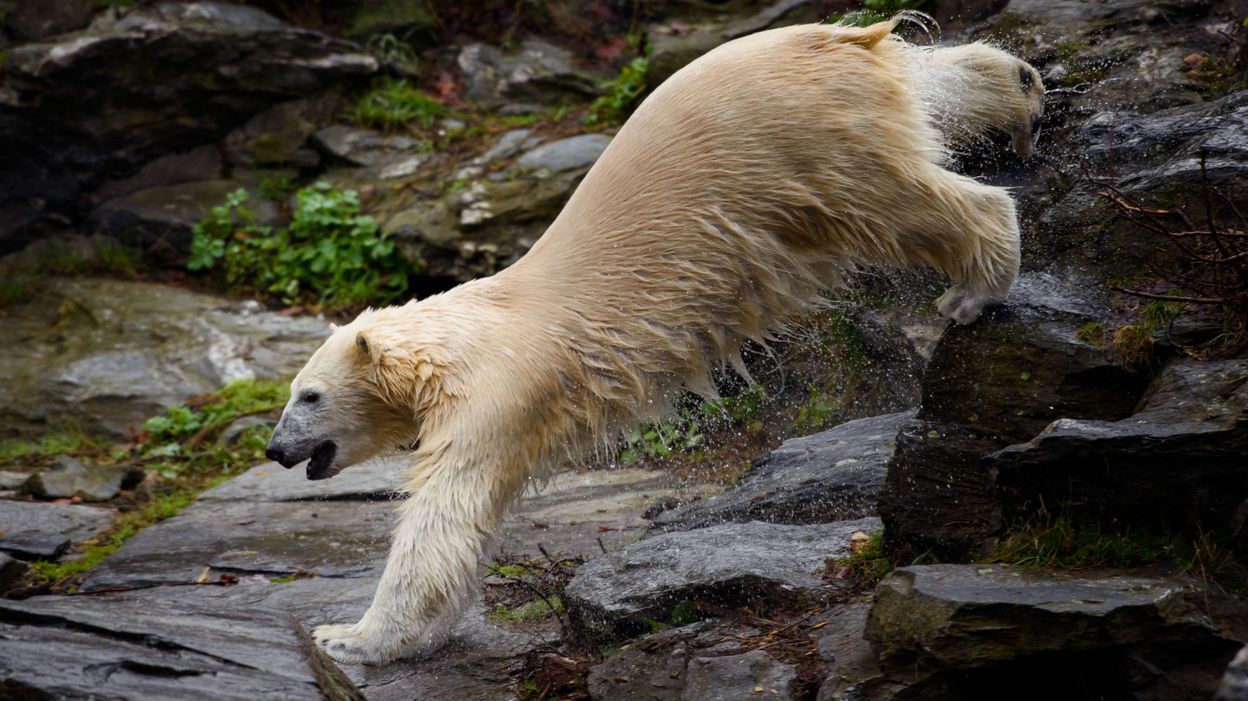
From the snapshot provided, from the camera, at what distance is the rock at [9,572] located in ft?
18.9

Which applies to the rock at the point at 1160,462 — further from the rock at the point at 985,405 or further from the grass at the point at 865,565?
the grass at the point at 865,565

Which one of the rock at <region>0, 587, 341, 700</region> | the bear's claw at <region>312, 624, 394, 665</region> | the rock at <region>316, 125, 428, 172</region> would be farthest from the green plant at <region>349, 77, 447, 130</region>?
the rock at <region>0, 587, 341, 700</region>

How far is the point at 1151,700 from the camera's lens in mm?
3281

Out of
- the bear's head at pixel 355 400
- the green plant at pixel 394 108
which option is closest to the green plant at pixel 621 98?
the green plant at pixel 394 108

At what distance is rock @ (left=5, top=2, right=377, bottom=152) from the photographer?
10.8 metres

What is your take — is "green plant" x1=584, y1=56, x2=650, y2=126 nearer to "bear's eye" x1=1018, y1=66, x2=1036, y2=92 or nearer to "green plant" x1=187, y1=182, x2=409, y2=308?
"green plant" x1=187, y1=182, x2=409, y2=308

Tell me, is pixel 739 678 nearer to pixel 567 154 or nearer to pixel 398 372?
pixel 398 372

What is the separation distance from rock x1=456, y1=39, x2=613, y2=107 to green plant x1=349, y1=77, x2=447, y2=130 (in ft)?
1.46

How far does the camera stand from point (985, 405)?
439cm

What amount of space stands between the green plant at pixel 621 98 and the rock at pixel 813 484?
496 centimetres

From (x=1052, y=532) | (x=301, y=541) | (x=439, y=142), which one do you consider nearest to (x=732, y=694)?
(x=1052, y=532)

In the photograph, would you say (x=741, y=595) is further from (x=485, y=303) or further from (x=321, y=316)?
(x=321, y=316)

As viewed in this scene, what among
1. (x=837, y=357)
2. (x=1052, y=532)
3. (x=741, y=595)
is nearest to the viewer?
(x=1052, y=532)

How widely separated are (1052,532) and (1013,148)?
7.74ft
